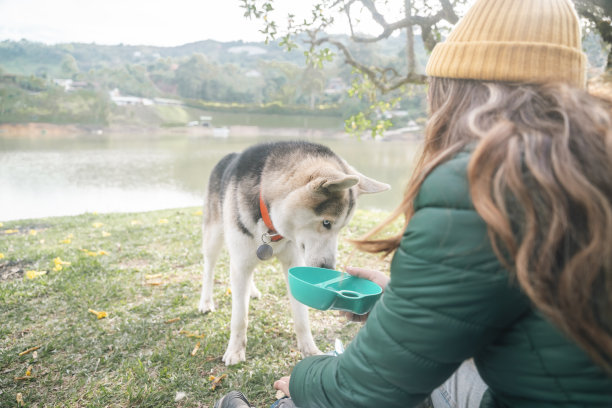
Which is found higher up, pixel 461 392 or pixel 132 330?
pixel 461 392

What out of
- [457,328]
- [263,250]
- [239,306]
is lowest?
[239,306]

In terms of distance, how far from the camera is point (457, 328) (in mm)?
938

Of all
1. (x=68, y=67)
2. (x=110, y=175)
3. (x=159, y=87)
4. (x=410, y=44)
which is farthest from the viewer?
(x=159, y=87)

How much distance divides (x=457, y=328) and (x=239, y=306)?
85.3 inches

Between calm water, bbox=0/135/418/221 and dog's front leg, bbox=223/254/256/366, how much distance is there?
20.9 feet

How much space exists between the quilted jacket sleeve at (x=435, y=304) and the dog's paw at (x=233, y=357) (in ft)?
6.14

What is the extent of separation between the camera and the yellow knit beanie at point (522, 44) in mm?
1163

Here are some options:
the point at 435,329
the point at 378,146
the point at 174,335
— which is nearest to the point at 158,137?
the point at 378,146

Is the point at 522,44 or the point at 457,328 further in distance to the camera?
the point at 522,44

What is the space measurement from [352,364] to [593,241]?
68 centimetres

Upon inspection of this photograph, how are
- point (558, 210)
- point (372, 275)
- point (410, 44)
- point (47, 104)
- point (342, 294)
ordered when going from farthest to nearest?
point (47, 104)
point (410, 44)
point (372, 275)
point (342, 294)
point (558, 210)

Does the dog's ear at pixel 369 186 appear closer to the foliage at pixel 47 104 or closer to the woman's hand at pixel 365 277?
the woman's hand at pixel 365 277

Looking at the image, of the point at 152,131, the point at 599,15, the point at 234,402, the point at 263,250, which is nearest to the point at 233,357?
the point at 263,250

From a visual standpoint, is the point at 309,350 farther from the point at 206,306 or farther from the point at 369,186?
the point at 369,186
